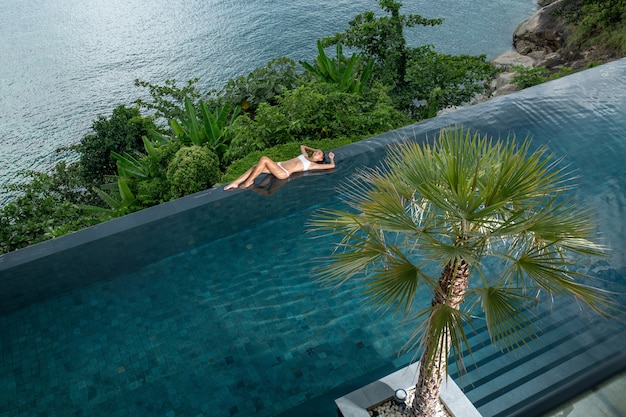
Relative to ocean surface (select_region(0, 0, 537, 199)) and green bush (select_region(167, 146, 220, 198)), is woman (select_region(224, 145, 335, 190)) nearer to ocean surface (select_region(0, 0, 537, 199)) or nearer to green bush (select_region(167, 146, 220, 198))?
green bush (select_region(167, 146, 220, 198))

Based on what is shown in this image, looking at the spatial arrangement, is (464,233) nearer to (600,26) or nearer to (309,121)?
(309,121)

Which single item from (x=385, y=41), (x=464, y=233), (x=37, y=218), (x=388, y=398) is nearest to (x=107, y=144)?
(x=37, y=218)

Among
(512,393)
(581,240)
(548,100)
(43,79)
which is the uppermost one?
(581,240)

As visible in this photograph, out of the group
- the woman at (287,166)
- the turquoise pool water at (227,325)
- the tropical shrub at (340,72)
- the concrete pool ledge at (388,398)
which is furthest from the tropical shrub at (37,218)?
the concrete pool ledge at (388,398)

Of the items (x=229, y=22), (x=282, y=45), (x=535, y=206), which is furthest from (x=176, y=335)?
(x=229, y=22)

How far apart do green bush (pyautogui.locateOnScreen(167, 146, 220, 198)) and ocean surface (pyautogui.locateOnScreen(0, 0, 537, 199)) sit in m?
5.19

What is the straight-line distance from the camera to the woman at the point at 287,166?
19.6ft

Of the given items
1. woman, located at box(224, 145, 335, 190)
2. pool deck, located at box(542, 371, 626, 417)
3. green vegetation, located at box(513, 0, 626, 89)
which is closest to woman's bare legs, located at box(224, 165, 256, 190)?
woman, located at box(224, 145, 335, 190)

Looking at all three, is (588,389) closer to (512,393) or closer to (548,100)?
(512,393)

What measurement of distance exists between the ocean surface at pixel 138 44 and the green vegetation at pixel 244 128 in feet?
8.71

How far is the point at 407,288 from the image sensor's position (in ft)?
8.58

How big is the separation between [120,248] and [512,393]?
3650 mm

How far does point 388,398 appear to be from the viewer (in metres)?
3.54

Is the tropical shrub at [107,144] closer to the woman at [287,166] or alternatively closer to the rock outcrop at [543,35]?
the woman at [287,166]
